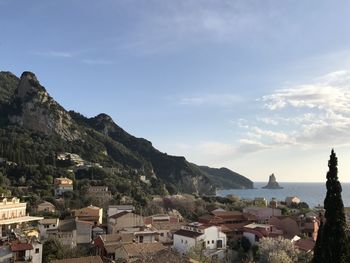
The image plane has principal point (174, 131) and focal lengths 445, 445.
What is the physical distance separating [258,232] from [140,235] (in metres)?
14.4

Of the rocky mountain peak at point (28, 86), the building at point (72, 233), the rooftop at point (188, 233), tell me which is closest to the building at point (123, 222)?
the building at point (72, 233)

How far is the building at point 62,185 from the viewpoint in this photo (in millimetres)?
88562

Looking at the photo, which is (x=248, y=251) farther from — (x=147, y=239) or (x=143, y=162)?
(x=143, y=162)

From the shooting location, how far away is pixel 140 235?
52.5 meters

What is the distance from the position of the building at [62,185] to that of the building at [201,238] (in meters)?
41.2

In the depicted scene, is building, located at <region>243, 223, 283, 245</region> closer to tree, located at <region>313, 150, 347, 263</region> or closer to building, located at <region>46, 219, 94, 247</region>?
building, located at <region>46, 219, 94, 247</region>

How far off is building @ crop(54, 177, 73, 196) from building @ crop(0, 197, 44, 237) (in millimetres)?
26499

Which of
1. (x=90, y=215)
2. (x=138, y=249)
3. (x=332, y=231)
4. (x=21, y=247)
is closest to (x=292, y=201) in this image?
(x=90, y=215)

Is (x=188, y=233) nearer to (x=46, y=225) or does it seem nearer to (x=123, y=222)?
(x=123, y=222)

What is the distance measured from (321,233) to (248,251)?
31637mm

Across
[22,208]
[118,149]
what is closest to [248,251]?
[22,208]

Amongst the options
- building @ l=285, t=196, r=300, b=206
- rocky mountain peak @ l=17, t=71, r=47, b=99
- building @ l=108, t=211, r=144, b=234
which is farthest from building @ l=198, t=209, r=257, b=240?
rocky mountain peak @ l=17, t=71, r=47, b=99

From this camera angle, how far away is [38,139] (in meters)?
133

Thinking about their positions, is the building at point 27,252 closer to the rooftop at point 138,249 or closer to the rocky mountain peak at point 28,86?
the rooftop at point 138,249
